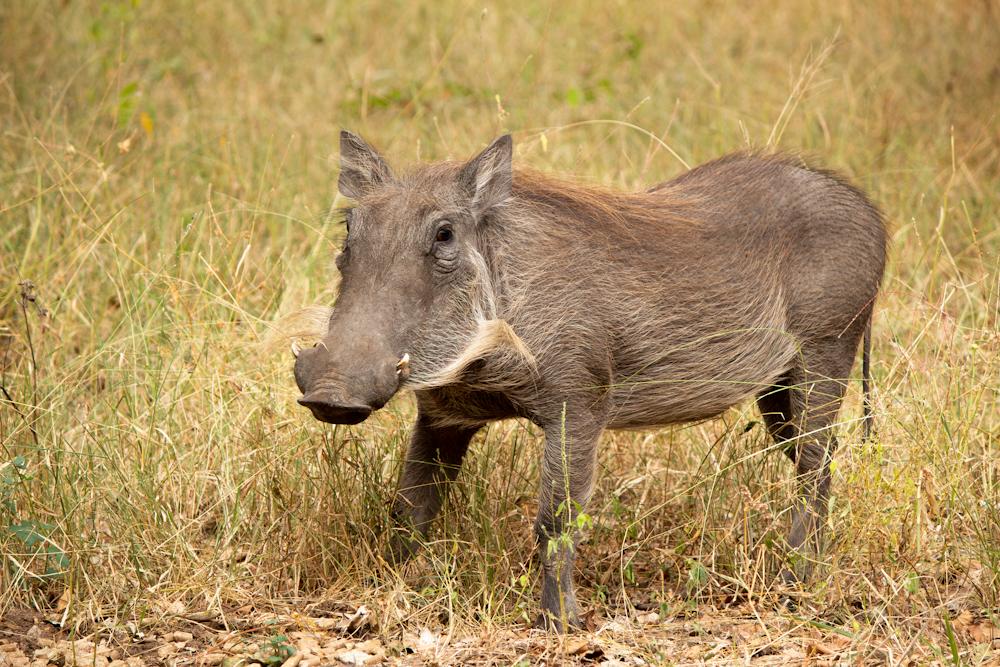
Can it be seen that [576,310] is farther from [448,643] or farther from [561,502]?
[448,643]

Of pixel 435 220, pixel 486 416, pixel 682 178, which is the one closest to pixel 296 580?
pixel 486 416

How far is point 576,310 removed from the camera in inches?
121

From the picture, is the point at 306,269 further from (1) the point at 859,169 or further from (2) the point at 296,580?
(1) the point at 859,169

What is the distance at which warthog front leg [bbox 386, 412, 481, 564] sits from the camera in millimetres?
3439

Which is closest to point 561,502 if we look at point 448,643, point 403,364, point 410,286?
point 448,643

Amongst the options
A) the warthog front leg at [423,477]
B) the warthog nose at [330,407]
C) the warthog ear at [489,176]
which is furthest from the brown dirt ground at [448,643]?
the warthog ear at [489,176]

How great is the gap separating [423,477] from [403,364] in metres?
0.89

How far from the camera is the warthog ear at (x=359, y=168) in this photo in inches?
124

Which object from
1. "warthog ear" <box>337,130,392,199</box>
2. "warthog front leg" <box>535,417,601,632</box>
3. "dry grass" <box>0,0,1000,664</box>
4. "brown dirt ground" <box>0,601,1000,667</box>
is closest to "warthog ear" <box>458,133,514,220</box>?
"warthog ear" <box>337,130,392,199</box>

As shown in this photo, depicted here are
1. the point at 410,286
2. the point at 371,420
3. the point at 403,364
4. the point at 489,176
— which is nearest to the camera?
the point at 403,364

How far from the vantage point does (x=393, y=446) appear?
3855 mm

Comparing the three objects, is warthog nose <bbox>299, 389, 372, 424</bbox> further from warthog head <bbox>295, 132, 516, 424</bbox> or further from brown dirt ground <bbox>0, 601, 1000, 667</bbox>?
brown dirt ground <bbox>0, 601, 1000, 667</bbox>

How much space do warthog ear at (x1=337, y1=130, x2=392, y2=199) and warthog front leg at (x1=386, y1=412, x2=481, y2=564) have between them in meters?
0.82

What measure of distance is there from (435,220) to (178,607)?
1.51 meters
